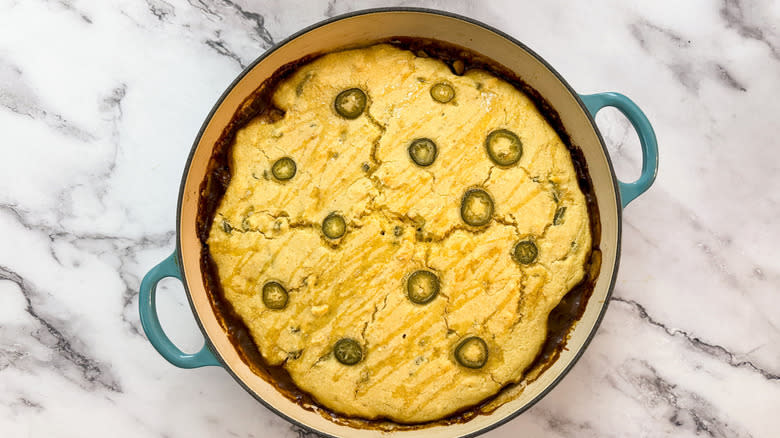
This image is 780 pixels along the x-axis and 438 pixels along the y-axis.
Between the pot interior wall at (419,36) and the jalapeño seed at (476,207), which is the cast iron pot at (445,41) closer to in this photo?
the pot interior wall at (419,36)

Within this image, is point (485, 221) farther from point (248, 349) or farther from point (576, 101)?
point (248, 349)

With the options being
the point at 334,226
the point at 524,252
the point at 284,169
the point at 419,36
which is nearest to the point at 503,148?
the point at 524,252

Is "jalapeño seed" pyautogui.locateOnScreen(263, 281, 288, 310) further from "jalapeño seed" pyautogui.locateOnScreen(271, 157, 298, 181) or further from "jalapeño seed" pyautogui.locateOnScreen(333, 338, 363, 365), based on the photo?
"jalapeño seed" pyautogui.locateOnScreen(271, 157, 298, 181)

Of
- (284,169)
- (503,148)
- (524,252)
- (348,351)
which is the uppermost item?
(503,148)

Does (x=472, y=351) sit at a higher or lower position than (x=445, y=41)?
lower

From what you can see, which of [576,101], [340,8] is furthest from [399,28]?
[576,101]

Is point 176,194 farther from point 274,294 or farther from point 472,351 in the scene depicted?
point 472,351
